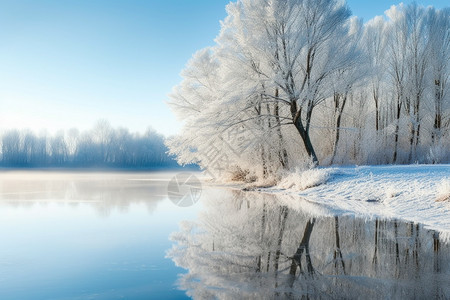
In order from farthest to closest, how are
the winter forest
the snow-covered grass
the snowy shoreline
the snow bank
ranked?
the winter forest
the snow bank
the snow-covered grass
the snowy shoreline

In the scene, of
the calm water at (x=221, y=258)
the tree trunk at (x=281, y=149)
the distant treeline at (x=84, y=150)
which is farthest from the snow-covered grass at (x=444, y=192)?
the distant treeline at (x=84, y=150)

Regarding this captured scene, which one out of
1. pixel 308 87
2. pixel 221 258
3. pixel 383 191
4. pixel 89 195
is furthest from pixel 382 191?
pixel 89 195

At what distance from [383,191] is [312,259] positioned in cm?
816

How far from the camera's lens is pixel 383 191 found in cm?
1214

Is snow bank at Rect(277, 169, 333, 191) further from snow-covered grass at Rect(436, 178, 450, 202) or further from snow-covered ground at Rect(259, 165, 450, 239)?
snow-covered grass at Rect(436, 178, 450, 202)

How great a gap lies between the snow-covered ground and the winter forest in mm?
2123

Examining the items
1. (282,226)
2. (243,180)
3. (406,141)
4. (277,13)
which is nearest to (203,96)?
(243,180)

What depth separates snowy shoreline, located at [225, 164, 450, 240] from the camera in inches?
359

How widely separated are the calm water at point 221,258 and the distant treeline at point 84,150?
8065cm

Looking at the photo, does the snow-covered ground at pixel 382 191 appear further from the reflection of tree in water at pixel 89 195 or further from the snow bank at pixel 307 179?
the reflection of tree in water at pixel 89 195

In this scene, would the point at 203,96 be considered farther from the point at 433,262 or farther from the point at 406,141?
the point at 433,262

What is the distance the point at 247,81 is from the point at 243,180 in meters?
7.44

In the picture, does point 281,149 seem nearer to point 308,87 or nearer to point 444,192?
point 308,87

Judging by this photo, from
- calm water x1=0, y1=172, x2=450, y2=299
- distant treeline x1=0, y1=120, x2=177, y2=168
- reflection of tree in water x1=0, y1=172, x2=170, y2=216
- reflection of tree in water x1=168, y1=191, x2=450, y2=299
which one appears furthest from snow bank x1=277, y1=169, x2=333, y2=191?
distant treeline x1=0, y1=120, x2=177, y2=168
